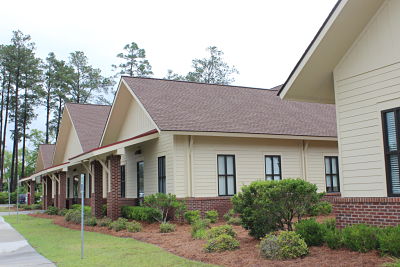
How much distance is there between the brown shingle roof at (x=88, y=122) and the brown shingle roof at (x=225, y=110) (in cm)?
852

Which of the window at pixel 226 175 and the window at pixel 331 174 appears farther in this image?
the window at pixel 331 174

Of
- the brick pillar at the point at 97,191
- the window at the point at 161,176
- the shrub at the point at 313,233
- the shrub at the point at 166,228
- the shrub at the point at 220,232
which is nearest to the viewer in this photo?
the shrub at the point at 313,233

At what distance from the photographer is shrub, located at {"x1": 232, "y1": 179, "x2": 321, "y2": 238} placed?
10.9 m

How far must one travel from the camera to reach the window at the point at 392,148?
946 cm

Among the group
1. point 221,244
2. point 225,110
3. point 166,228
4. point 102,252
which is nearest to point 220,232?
point 221,244

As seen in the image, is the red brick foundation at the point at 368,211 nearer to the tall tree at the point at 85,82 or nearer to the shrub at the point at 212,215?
the shrub at the point at 212,215

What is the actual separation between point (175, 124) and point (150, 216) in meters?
3.81

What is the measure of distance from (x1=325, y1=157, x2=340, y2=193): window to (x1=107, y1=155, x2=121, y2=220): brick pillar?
32.9ft

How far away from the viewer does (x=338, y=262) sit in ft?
27.7

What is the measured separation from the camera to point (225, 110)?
21281mm

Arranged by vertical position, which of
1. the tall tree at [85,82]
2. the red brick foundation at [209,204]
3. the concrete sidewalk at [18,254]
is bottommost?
the concrete sidewalk at [18,254]

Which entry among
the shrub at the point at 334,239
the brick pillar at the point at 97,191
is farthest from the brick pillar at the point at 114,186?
the shrub at the point at 334,239

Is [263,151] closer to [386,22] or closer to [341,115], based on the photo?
[341,115]

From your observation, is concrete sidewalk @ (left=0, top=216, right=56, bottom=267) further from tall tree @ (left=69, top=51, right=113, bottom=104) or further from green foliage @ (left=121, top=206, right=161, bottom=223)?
tall tree @ (left=69, top=51, right=113, bottom=104)
